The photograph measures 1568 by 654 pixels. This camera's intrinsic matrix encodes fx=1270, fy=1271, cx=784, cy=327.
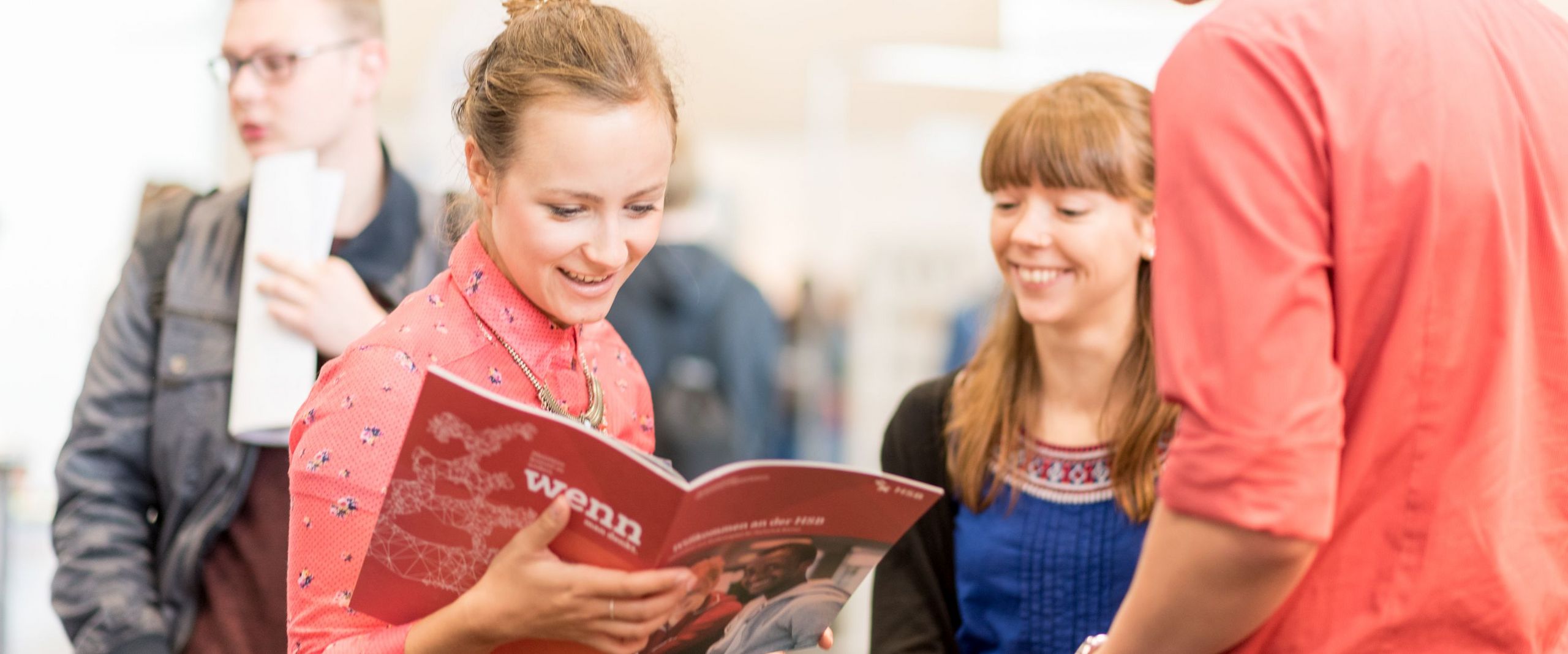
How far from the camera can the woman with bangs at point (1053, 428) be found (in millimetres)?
1704

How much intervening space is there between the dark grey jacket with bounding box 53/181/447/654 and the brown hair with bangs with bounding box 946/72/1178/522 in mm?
788

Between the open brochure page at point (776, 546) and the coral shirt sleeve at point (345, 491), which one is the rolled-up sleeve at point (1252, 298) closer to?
the open brochure page at point (776, 546)

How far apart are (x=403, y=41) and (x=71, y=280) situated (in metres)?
1.49

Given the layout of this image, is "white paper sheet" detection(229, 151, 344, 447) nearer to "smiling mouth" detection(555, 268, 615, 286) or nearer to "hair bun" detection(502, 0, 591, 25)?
"hair bun" detection(502, 0, 591, 25)

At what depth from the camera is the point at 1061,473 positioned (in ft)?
5.75

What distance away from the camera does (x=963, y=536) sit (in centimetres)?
179

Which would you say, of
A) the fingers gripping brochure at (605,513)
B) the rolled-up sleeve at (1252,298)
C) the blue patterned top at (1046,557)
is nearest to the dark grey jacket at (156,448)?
the fingers gripping brochure at (605,513)

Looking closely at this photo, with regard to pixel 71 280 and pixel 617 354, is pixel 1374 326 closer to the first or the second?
pixel 617 354

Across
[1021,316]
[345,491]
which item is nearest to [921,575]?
[1021,316]

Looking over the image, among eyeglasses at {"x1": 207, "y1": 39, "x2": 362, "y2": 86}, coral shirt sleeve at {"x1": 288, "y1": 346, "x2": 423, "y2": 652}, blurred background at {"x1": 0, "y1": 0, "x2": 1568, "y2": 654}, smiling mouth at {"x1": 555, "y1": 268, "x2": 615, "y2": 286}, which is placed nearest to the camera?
coral shirt sleeve at {"x1": 288, "y1": 346, "x2": 423, "y2": 652}

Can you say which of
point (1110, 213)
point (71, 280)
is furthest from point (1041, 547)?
point (71, 280)

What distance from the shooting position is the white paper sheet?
1698 mm

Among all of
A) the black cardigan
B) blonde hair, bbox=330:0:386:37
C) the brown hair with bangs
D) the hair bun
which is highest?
the hair bun

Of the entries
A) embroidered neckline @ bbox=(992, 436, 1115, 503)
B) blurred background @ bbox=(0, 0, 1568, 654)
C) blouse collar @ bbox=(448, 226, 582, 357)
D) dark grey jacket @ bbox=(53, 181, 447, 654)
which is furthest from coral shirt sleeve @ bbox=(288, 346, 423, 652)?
embroidered neckline @ bbox=(992, 436, 1115, 503)
